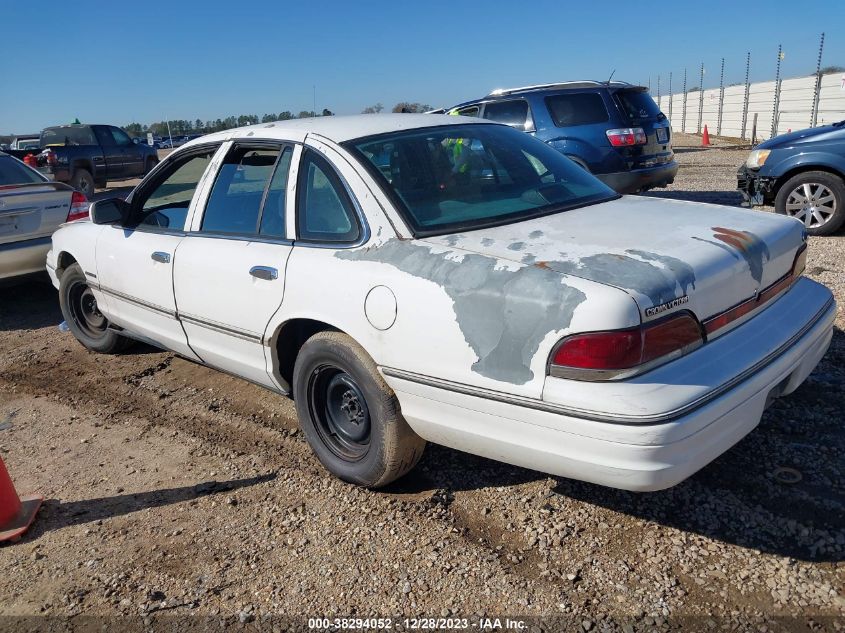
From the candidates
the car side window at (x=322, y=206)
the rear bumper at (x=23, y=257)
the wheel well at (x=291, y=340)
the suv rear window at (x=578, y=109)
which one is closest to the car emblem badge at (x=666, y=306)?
the car side window at (x=322, y=206)

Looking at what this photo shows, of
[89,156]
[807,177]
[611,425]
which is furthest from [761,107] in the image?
[611,425]

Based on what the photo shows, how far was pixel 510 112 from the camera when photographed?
30.5ft

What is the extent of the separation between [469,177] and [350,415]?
4.17 ft

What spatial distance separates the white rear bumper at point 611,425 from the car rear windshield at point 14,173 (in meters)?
5.80

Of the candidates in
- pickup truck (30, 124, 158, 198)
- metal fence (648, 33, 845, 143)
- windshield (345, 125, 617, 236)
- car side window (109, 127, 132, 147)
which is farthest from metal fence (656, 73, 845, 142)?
windshield (345, 125, 617, 236)

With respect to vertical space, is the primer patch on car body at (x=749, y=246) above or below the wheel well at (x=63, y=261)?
above

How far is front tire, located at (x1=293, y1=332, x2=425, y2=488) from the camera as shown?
2906 mm

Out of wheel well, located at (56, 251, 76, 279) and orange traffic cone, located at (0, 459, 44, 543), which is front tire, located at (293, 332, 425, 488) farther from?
wheel well, located at (56, 251, 76, 279)

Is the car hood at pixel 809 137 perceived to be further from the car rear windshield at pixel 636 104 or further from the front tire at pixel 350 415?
the front tire at pixel 350 415

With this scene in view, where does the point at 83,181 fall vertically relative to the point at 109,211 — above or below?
below

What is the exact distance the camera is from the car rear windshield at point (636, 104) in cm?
871

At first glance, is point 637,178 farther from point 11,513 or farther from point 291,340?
point 11,513

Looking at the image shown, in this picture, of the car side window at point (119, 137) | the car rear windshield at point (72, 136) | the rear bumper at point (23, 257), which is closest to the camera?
the rear bumper at point (23, 257)

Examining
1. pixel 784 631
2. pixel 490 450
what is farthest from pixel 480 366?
pixel 784 631
